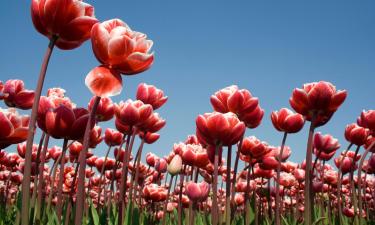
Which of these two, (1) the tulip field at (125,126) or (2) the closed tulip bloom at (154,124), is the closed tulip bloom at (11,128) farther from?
(2) the closed tulip bloom at (154,124)

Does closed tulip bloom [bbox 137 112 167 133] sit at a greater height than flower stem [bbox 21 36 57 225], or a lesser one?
greater

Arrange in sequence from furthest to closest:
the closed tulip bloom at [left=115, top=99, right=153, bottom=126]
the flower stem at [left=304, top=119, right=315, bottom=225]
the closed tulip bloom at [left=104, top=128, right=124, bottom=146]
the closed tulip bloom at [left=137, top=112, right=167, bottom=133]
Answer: the closed tulip bloom at [left=104, top=128, right=124, bottom=146] → the closed tulip bloom at [left=137, top=112, right=167, bottom=133] → the closed tulip bloom at [left=115, top=99, right=153, bottom=126] → the flower stem at [left=304, top=119, right=315, bottom=225]

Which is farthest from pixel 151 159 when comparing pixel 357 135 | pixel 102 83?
pixel 102 83

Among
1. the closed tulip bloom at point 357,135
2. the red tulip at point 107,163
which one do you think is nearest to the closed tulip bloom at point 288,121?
the closed tulip bloom at point 357,135

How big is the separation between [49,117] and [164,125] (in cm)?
216

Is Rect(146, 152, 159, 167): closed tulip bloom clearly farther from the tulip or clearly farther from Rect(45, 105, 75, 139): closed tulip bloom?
Rect(45, 105, 75, 139): closed tulip bloom

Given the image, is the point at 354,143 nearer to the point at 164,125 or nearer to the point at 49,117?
the point at 164,125

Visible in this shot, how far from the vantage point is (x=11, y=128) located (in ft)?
5.94

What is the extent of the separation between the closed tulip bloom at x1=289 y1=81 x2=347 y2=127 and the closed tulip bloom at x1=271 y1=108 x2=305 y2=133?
0.22m

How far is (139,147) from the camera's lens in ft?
12.3

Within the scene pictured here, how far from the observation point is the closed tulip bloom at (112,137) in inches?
178

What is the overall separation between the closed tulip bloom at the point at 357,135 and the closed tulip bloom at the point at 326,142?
381 millimetres

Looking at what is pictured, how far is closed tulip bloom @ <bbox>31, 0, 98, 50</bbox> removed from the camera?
171cm

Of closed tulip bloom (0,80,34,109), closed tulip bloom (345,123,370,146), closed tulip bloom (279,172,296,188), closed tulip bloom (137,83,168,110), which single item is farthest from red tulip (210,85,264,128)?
closed tulip bloom (279,172,296,188)
